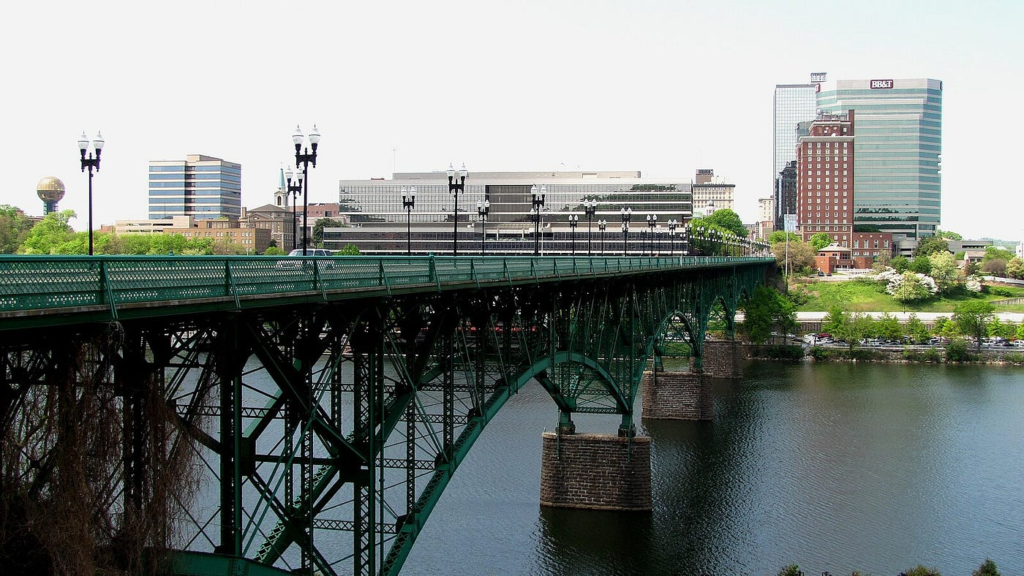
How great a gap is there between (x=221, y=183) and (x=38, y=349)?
145 metres

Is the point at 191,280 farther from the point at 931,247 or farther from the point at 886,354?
the point at 931,247

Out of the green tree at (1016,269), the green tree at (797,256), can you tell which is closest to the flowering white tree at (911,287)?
the green tree at (797,256)

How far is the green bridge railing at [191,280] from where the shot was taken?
1093 centimetres

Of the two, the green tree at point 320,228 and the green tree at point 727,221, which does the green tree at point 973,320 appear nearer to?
the green tree at point 727,221

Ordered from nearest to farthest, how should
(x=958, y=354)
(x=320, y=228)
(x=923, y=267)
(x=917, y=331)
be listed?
(x=958, y=354) → (x=917, y=331) → (x=923, y=267) → (x=320, y=228)

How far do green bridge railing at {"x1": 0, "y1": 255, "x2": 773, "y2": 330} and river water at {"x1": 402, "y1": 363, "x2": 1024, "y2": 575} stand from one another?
60.7 feet

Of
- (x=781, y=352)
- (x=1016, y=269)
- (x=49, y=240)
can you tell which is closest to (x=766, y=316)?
(x=781, y=352)

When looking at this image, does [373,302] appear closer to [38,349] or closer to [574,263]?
[38,349]

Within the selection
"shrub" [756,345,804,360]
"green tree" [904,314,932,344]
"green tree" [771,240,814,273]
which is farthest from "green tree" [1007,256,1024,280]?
"shrub" [756,345,804,360]

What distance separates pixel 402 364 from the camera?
21750 millimetres

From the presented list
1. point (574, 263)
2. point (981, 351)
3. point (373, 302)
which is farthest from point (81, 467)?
point (981, 351)

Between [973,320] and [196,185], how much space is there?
107428 mm

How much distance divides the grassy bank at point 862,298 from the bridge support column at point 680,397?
6960cm

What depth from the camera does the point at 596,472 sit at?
44.5 m
